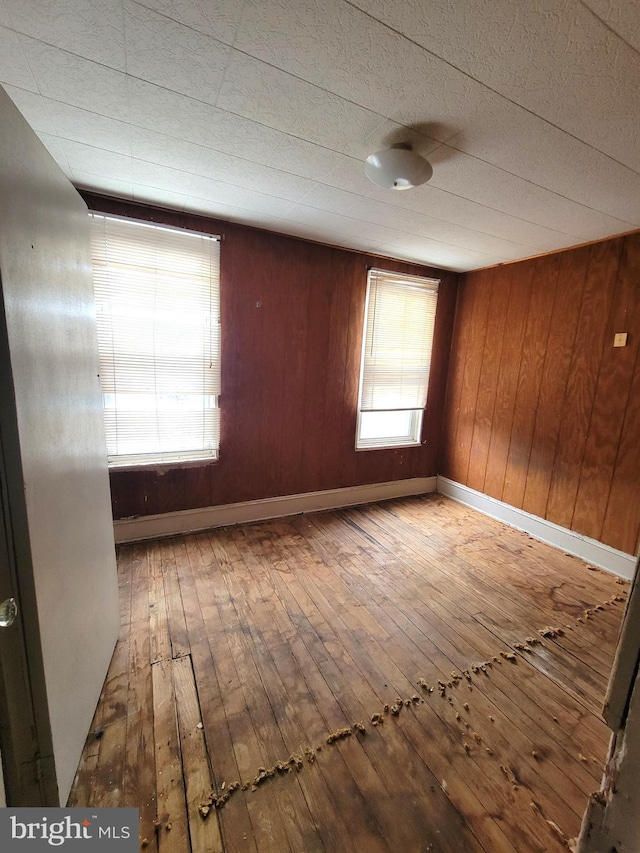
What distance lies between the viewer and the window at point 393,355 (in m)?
3.41

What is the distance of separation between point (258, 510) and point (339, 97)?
2.82 m

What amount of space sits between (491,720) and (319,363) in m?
2.63

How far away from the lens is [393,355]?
11.7ft

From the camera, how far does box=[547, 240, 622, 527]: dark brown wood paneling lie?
2.60 m

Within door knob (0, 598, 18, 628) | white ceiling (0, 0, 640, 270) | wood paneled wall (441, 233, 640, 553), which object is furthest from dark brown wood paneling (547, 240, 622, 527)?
door knob (0, 598, 18, 628)

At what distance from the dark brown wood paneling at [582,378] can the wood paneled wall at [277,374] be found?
4.75 ft

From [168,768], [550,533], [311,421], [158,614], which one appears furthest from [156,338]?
[550,533]

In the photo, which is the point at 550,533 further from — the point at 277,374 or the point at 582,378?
the point at 277,374

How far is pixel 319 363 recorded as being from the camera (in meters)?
3.23

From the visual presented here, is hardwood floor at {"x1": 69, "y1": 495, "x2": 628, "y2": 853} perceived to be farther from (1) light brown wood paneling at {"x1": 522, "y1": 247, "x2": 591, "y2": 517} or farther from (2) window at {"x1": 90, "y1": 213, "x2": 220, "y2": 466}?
(2) window at {"x1": 90, "y1": 213, "x2": 220, "y2": 466}

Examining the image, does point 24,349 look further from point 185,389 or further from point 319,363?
point 319,363

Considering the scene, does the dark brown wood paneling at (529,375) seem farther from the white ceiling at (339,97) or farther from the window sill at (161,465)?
the window sill at (161,465)

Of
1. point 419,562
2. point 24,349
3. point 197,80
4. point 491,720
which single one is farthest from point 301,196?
A: point 491,720

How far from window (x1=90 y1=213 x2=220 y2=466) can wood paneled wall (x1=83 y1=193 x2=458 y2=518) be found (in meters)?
0.10
